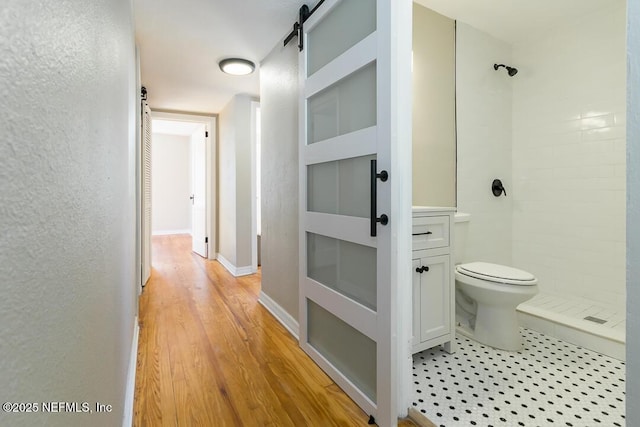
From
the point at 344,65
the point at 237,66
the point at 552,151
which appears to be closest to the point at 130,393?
the point at 344,65

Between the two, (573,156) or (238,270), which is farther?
(238,270)

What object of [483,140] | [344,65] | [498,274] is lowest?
[498,274]

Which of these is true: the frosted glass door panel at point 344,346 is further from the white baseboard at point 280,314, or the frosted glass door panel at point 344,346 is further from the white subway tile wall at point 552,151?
the white subway tile wall at point 552,151

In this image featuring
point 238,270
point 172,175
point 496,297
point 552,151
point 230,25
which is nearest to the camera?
point 496,297

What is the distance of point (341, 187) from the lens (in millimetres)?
1651

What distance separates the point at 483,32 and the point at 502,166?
1238 mm

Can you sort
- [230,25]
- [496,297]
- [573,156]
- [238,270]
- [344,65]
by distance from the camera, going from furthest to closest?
[238,270] < [573,156] < [230,25] < [496,297] < [344,65]

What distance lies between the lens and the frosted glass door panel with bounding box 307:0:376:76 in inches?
57.2

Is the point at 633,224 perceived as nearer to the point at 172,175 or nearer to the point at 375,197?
the point at 375,197

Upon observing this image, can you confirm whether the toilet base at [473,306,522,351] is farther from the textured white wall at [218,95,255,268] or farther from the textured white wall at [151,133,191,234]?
the textured white wall at [151,133,191,234]

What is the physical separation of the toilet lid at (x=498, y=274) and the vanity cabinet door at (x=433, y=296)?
1.01ft

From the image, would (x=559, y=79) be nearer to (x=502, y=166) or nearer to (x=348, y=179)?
(x=502, y=166)

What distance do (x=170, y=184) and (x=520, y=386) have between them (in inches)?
298

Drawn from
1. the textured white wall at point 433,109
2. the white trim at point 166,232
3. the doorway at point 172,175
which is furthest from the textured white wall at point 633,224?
the white trim at point 166,232
